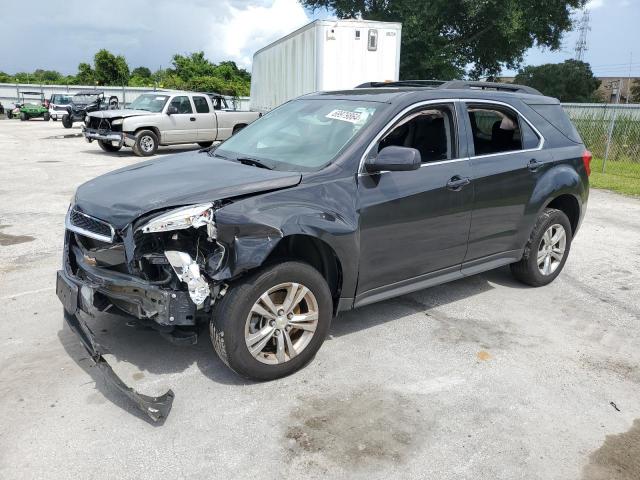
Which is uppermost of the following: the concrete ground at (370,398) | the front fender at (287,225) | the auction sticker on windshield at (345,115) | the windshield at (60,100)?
the windshield at (60,100)

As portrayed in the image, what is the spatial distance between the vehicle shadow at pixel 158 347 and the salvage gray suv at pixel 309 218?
0.76 ft

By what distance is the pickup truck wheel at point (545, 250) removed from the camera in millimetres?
5191

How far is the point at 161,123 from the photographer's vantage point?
16.0m

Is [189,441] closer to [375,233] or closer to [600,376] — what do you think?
[375,233]

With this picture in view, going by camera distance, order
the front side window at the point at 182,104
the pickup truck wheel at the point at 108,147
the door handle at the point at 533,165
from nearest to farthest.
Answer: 1. the door handle at the point at 533,165
2. the front side window at the point at 182,104
3. the pickup truck wheel at the point at 108,147

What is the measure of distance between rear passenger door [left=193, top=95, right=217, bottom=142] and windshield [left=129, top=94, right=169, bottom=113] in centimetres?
98

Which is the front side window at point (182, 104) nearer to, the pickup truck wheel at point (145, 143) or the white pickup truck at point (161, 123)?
the white pickup truck at point (161, 123)

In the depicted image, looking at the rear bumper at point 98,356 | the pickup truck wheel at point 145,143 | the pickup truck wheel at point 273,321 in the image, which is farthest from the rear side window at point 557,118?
the pickup truck wheel at point 145,143

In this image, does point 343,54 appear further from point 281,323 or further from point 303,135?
point 281,323

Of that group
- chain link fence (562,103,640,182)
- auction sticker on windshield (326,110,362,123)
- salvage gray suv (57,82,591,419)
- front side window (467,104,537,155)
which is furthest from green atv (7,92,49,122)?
front side window (467,104,537,155)

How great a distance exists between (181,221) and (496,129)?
3.15 meters

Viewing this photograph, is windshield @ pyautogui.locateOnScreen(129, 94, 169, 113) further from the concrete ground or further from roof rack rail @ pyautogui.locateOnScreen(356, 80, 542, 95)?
roof rack rail @ pyautogui.locateOnScreen(356, 80, 542, 95)

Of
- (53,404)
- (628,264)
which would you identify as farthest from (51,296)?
(628,264)

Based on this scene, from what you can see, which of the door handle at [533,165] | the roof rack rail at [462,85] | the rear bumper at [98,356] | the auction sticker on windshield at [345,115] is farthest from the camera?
the door handle at [533,165]
